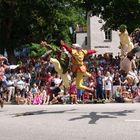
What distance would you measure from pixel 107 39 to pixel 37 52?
2135 cm

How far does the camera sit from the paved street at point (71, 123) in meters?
11.9

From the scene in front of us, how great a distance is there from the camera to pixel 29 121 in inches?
565

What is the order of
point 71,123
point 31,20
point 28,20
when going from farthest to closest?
point 31,20
point 28,20
point 71,123

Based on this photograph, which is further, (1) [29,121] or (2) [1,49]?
(2) [1,49]

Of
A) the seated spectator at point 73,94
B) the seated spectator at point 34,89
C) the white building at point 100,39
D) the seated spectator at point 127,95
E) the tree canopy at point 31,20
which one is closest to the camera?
the seated spectator at point 127,95

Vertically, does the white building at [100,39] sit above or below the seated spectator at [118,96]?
above

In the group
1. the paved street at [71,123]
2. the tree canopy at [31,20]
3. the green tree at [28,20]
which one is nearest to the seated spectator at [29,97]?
the paved street at [71,123]

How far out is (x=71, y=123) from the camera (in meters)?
13.8

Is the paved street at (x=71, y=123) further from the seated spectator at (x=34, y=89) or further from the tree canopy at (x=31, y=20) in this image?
the tree canopy at (x=31, y=20)

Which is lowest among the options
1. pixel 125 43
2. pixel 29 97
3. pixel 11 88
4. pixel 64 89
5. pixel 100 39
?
pixel 29 97

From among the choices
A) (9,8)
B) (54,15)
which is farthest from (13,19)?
(54,15)

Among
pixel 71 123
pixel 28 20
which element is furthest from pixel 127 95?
pixel 28 20

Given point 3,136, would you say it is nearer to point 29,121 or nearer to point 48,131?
point 48,131

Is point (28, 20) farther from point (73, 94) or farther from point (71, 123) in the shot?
point (71, 123)
